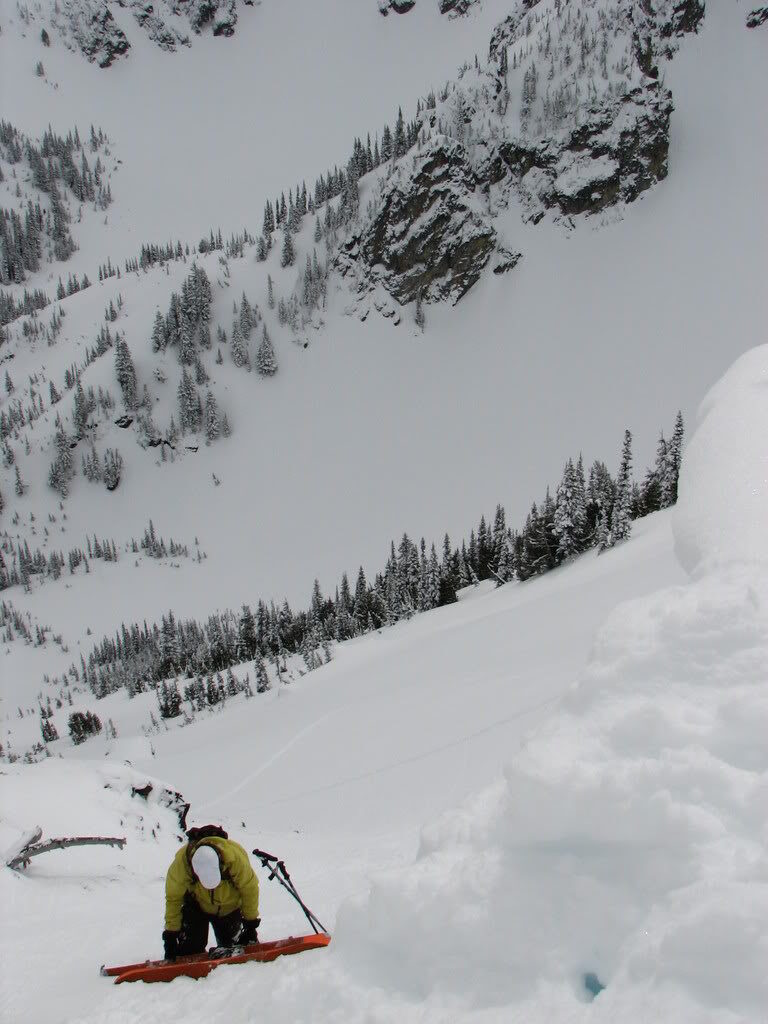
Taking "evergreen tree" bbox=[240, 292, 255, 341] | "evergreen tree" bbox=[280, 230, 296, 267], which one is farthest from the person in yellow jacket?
"evergreen tree" bbox=[280, 230, 296, 267]

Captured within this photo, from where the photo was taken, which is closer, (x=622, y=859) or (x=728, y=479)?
(x=622, y=859)

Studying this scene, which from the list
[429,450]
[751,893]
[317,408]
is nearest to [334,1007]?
[751,893]

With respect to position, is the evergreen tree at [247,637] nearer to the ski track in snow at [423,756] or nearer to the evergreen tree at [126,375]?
the ski track in snow at [423,756]

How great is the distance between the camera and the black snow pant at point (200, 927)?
4.80 metres

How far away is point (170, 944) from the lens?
15.6 feet

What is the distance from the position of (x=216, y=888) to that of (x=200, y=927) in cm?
40

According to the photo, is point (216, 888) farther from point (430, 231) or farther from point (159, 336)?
point (430, 231)

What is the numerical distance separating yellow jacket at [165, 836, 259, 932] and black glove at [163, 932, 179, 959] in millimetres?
37

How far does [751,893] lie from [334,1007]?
2.15m

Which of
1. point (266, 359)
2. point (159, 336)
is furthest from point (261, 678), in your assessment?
point (159, 336)

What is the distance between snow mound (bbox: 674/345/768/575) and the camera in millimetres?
4438

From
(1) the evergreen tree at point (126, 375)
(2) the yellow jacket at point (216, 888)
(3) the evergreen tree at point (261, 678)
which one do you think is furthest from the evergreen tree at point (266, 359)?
(2) the yellow jacket at point (216, 888)

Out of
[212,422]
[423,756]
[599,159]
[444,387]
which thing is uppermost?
[599,159]

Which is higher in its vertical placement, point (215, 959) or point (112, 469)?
point (215, 959)
